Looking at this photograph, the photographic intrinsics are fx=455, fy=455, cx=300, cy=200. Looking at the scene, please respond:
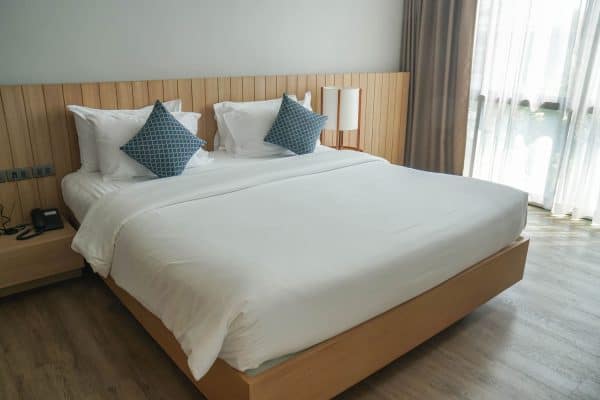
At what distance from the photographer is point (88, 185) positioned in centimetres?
260

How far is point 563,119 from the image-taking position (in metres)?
3.75

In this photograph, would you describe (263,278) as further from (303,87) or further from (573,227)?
(573,227)

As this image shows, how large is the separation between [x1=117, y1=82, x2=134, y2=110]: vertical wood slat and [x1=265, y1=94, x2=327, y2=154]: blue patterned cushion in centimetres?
95

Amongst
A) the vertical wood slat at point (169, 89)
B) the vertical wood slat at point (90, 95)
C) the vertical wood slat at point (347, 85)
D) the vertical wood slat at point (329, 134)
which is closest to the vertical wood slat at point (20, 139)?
the vertical wood slat at point (90, 95)

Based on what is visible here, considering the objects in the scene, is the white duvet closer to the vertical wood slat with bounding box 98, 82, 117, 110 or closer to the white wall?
the vertical wood slat with bounding box 98, 82, 117, 110

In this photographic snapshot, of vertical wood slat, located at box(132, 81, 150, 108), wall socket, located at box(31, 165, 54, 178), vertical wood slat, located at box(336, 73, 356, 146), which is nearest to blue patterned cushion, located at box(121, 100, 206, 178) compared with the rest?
vertical wood slat, located at box(132, 81, 150, 108)

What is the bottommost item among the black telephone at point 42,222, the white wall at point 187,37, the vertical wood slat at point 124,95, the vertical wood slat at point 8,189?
the black telephone at point 42,222

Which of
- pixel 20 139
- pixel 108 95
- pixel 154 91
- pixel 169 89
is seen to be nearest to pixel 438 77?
pixel 169 89

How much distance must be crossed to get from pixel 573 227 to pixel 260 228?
2.93 meters

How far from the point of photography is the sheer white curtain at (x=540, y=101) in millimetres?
3566

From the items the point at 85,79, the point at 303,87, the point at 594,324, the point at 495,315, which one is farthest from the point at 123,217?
the point at 594,324

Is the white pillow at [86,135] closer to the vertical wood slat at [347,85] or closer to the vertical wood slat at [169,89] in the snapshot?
the vertical wood slat at [169,89]

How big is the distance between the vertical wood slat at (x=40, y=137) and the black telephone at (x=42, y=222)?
13 cm

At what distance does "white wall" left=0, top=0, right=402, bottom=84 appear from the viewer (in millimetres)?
2682
